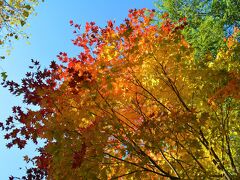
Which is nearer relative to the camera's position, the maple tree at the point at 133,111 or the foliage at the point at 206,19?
the maple tree at the point at 133,111

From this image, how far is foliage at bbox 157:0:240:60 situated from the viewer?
48.8 feet

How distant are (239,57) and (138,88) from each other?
262cm

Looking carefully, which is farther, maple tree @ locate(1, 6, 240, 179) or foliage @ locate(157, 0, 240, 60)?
foliage @ locate(157, 0, 240, 60)

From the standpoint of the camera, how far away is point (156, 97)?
283 inches

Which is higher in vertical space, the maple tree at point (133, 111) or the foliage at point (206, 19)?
the foliage at point (206, 19)

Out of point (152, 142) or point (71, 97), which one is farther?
point (71, 97)

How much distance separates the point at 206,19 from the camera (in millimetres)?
15523

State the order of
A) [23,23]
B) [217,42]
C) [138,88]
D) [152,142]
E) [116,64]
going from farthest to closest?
1. [217,42]
2. [23,23]
3. [138,88]
4. [116,64]
5. [152,142]

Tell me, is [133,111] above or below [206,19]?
below

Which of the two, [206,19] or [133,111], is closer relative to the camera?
[133,111]

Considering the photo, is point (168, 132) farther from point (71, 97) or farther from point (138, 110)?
point (71, 97)

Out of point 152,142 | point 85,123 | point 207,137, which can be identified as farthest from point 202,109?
point 85,123

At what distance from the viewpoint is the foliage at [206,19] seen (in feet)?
48.8

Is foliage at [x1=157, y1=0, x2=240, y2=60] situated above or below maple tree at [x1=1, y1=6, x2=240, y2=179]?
above
